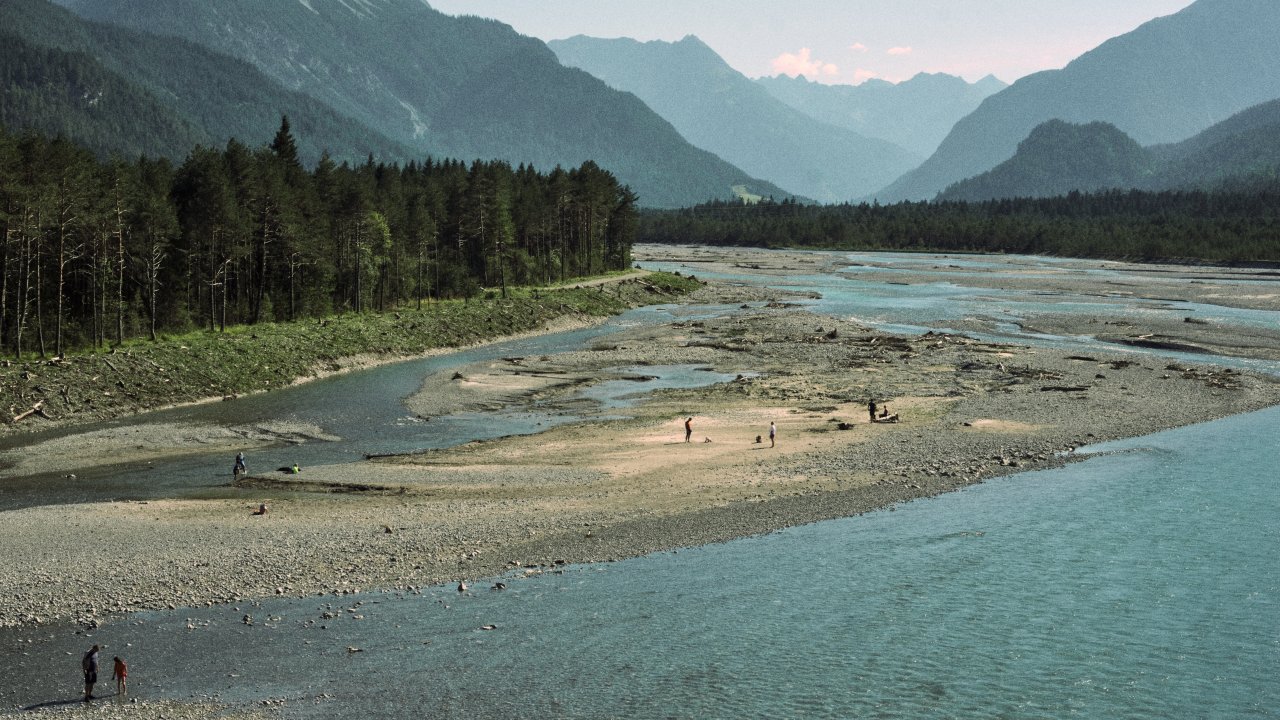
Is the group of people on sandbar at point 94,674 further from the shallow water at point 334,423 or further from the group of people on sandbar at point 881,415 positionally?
the group of people on sandbar at point 881,415

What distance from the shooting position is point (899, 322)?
112 m

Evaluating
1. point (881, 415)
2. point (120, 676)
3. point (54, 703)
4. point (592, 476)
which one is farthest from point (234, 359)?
point (54, 703)

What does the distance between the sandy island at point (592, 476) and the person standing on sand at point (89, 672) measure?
514cm

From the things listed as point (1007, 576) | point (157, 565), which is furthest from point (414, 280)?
point (1007, 576)

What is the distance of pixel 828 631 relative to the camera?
31.0 m

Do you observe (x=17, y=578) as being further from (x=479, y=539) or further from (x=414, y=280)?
(x=414, y=280)

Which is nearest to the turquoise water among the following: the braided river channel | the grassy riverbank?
the braided river channel

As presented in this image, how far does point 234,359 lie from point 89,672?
5018cm

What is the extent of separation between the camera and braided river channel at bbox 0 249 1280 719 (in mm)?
26500

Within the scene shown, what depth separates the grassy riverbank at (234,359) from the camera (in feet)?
195

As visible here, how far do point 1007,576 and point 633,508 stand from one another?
15.1 meters

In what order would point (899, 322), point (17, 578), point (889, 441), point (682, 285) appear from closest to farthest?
point (17, 578)
point (889, 441)
point (899, 322)
point (682, 285)

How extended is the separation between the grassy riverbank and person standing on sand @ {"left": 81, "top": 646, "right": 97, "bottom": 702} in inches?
1413

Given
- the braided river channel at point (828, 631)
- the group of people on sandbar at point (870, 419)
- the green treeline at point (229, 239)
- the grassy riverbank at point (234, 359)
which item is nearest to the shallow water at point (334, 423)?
the grassy riverbank at point (234, 359)
